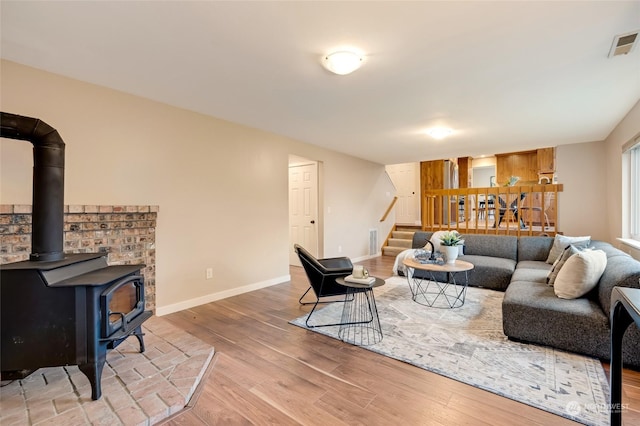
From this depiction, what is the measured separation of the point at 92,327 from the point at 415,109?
356cm

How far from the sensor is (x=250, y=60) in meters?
2.34

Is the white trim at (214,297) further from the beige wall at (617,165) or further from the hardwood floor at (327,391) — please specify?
the beige wall at (617,165)

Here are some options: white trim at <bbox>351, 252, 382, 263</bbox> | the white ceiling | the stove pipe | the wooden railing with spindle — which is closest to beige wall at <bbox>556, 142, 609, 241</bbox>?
the wooden railing with spindle

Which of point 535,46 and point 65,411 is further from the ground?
point 535,46

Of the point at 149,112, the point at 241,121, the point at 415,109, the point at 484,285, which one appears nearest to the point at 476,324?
the point at 484,285

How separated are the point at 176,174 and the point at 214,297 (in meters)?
1.60

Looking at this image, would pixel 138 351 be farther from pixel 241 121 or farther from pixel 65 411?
pixel 241 121

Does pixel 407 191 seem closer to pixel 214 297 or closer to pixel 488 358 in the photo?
pixel 214 297

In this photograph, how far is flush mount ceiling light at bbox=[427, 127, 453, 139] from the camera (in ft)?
13.9

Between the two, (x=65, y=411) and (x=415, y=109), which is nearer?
(x=65, y=411)

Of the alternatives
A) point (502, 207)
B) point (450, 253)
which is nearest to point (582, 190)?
point (502, 207)

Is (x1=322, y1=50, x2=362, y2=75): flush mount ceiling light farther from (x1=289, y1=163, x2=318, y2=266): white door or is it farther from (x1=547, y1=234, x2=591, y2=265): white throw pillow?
(x1=547, y1=234, x2=591, y2=265): white throw pillow

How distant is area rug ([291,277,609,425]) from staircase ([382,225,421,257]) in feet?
12.1

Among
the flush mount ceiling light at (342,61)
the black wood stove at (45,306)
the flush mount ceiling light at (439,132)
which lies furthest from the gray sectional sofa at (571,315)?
the black wood stove at (45,306)
